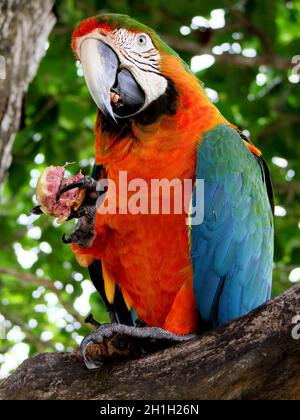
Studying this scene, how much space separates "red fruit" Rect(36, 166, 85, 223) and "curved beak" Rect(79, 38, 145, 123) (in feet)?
1.06

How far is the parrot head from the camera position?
2518 millimetres

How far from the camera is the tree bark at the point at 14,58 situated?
9.04ft

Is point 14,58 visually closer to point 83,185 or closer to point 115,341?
point 83,185

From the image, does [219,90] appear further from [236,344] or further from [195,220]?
[236,344]

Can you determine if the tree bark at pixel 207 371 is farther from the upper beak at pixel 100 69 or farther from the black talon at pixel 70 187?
the upper beak at pixel 100 69

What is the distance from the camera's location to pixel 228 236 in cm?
250

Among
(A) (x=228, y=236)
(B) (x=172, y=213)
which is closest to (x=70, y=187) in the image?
(B) (x=172, y=213)

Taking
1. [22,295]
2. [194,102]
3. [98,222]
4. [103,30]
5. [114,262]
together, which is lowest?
[22,295]

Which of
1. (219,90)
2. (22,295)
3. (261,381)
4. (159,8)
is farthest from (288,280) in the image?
(261,381)

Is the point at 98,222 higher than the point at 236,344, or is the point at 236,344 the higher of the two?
the point at 98,222

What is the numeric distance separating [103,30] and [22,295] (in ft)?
13.1

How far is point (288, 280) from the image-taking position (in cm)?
468

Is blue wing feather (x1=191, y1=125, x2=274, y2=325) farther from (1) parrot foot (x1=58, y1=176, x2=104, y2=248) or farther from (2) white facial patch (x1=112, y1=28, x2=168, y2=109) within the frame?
(1) parrot foot (x1=58, y1=176, x2=104, y2=248)

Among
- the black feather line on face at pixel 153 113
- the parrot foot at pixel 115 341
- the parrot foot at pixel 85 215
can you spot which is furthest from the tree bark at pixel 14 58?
the parrot foot at pixel 115 341
